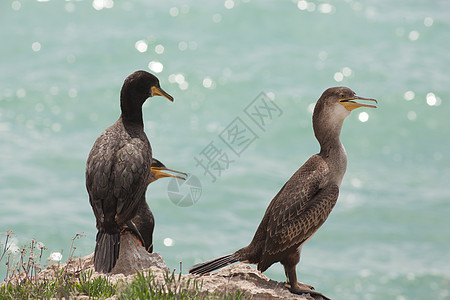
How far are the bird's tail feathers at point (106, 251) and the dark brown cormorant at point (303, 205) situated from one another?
634mm

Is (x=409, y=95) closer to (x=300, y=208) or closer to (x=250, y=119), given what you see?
(x=250, y=119)

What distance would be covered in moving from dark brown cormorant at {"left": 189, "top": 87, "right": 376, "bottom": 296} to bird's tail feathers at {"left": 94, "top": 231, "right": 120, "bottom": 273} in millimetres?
634

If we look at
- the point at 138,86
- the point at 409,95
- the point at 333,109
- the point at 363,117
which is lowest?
the point at 333,109

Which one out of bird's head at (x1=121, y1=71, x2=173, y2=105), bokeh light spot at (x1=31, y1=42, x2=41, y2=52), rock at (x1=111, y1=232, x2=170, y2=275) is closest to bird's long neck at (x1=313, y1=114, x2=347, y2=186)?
bird's head at (x1=121, y1=71, x2=173, y2=105)

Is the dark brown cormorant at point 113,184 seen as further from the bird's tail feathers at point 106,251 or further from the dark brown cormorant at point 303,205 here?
the dark brown cormorant at point 303,205

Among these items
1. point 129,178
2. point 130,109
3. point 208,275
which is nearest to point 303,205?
point 208,275

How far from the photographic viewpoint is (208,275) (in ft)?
19.0

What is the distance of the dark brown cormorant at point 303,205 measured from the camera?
576 centimetres

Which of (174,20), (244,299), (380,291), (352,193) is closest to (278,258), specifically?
(244,299)

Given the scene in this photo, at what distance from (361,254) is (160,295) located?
10884 mm

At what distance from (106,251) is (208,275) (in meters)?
0.83

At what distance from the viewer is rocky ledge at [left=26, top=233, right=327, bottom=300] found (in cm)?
548

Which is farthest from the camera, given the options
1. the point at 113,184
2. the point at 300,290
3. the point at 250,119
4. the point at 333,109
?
the point at 250,119

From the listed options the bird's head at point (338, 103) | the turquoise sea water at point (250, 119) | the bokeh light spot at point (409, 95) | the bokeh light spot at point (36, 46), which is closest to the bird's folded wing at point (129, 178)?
the bird's head at point (338, 103)
